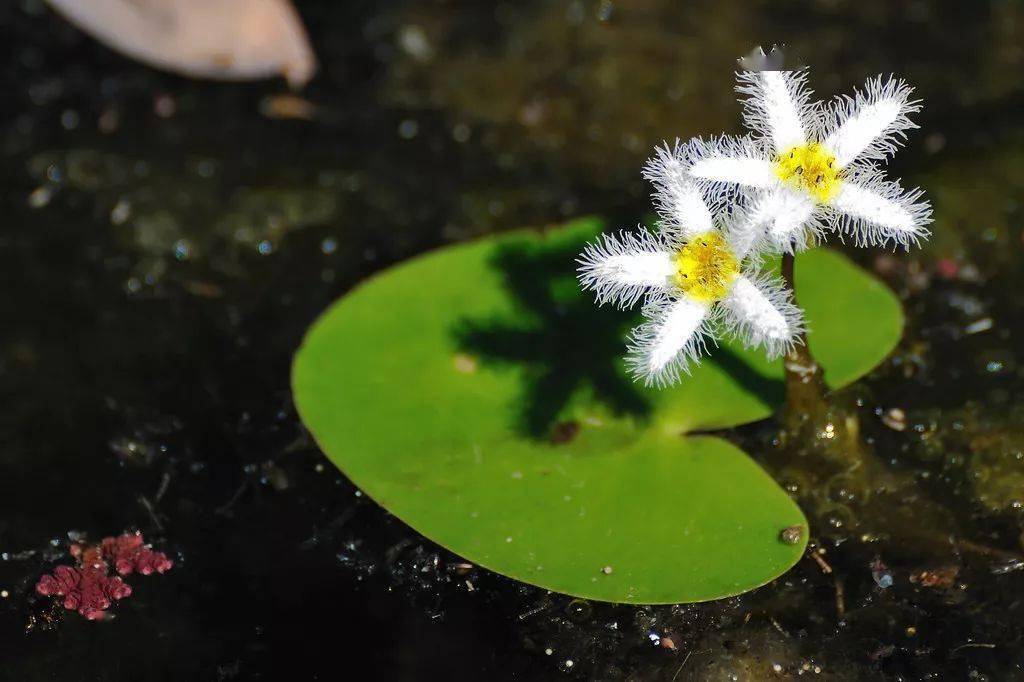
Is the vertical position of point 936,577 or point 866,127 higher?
point 866,127

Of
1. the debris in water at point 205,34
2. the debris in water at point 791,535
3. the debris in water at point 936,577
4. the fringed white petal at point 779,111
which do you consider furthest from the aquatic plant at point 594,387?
the debris in water at point 205,34

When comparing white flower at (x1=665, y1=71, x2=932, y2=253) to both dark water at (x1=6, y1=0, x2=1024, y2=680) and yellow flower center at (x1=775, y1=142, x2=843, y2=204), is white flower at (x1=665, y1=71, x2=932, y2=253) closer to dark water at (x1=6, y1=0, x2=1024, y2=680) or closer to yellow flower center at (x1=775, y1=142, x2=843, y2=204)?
yellow flower center at (x1=775, y1=142, x2=843, y2=204)

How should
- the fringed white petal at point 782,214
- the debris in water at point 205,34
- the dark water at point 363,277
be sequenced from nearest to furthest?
the fringed white petal at point 782,214 < the dark water at point 363,277 < the debris in water at point 205,34

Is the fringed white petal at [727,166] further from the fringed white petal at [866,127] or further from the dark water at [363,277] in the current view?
the dark water at [363,277]

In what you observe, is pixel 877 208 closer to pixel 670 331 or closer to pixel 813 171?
pixel 813 171

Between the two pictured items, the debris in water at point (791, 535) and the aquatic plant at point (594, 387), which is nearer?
the aquatic plant at point (594, 387)

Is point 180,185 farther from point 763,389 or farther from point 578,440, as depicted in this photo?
point 763,389

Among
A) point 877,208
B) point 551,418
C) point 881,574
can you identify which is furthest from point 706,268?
point 881,574
